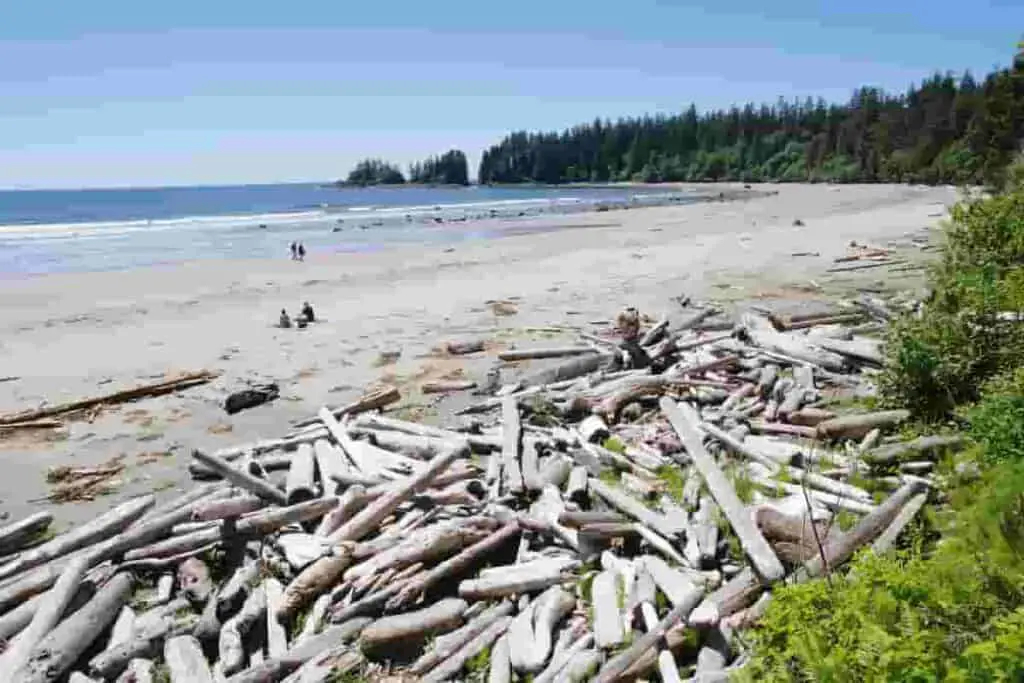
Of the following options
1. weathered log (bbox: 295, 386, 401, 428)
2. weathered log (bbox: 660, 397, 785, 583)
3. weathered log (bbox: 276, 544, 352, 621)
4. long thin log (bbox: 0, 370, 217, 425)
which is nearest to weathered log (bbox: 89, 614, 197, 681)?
weathered log (bbox: 276, 544, 352, 621)

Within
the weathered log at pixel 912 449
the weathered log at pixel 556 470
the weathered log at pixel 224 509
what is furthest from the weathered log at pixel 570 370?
the weathered log at pixel 912 449

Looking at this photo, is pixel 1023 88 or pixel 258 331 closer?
pixel 258 331

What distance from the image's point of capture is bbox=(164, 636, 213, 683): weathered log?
4.88 meters

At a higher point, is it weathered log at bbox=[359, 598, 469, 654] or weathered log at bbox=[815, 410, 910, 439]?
weathered log at bbox=[815, 410, 910, 439]

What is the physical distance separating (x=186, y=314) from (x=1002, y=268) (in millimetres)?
17865

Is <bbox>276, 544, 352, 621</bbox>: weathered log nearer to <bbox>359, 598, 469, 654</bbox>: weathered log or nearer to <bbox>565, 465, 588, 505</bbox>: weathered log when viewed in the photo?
<bbox>359, 598, 469, 654</bbox>: weathered log

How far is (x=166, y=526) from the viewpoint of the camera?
6.61m

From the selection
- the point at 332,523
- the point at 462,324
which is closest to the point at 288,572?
the point at 332,523

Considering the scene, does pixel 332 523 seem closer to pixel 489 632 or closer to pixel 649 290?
pixel 489 632

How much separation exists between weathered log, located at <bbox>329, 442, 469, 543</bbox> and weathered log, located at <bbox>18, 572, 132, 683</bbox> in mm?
1623

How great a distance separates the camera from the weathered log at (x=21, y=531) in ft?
22.5

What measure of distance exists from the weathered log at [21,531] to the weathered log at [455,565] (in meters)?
3.91

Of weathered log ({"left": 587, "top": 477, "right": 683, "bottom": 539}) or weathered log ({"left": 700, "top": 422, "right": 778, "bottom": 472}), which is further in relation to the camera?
weathered log ({"left": 700, "top": 422, "right": 778, "bottom": 472})

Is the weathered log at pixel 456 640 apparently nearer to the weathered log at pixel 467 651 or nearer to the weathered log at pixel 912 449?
the weathered log at pixel 467 651
